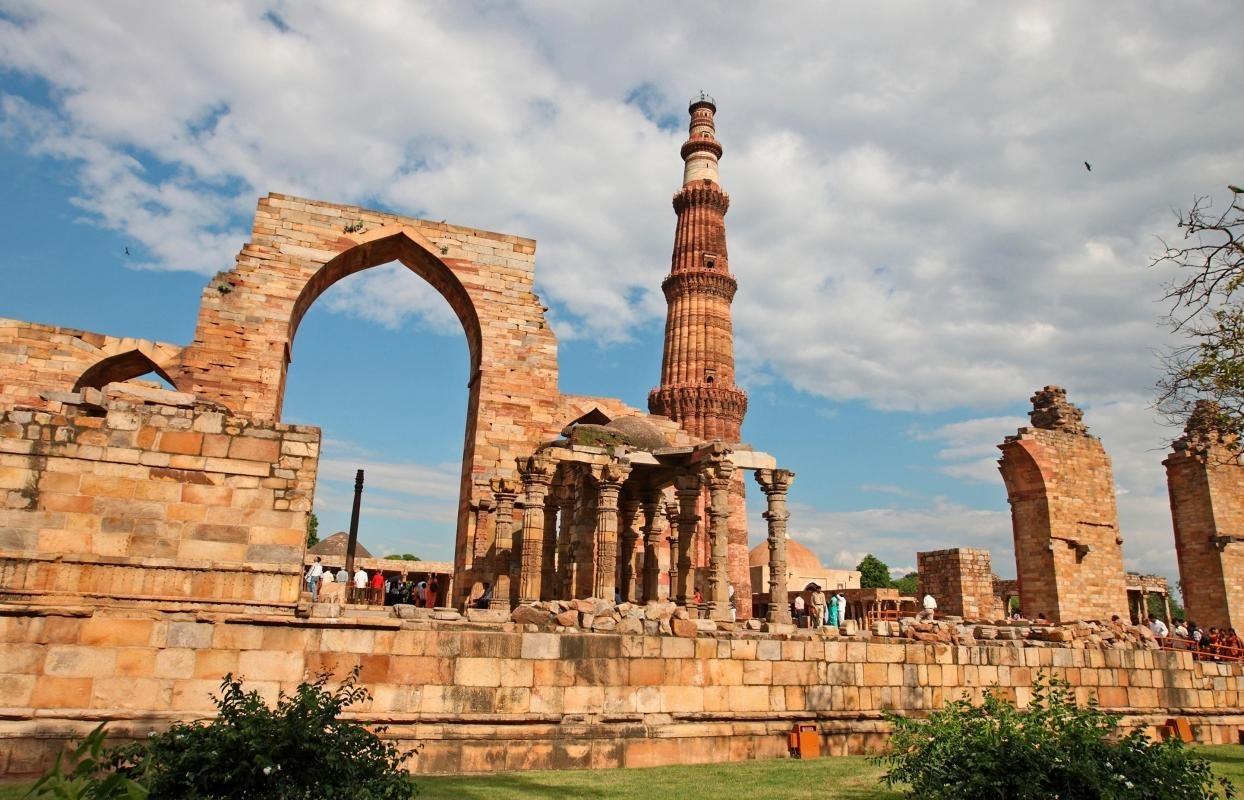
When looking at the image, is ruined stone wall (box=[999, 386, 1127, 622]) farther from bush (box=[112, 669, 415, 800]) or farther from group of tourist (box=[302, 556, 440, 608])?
bush (box=[112, 669, 415, 800])

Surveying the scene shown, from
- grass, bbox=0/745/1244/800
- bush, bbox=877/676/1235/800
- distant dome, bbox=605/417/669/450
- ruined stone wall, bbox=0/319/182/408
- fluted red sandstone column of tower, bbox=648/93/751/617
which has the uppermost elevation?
fluted red sandstone column of tower, bbox=648/93/751/617

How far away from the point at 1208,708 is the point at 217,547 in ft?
38.3

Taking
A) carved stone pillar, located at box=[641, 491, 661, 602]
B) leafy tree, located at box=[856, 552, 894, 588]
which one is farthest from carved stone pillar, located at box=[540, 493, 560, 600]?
leafy tree, located at box=[856, 552, 894, 588]

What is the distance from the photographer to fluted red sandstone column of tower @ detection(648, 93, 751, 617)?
26.4m

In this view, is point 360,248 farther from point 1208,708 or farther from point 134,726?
point 1208,708

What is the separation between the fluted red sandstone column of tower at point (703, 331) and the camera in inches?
1041

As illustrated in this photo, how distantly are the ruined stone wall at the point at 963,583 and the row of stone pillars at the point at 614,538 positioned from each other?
23.3ft

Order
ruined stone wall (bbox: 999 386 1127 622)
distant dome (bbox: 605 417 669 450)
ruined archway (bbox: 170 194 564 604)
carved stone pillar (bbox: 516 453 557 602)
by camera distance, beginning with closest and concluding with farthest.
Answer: carved stone pillar (bbox: 516 453 557 602), distant dome (bbox: 605 417 669 450), ruined archway (bbox: 170 194 564 604), ruined stone wall (bbox: 999 386 1127 622)

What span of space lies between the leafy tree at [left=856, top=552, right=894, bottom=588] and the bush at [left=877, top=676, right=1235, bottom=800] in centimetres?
4032

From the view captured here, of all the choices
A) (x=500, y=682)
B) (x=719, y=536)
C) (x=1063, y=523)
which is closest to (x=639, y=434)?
(x=719, y=536)

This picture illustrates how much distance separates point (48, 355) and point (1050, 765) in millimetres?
17505

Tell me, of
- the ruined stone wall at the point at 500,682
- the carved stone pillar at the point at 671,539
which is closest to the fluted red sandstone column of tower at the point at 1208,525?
the carved stone pillar at the point at 671,539

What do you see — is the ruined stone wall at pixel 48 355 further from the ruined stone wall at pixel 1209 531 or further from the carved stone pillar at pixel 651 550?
the ruined stone wall at pixel 1209 531

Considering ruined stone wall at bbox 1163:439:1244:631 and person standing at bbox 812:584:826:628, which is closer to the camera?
person standing at bbox 812:584:826:628
